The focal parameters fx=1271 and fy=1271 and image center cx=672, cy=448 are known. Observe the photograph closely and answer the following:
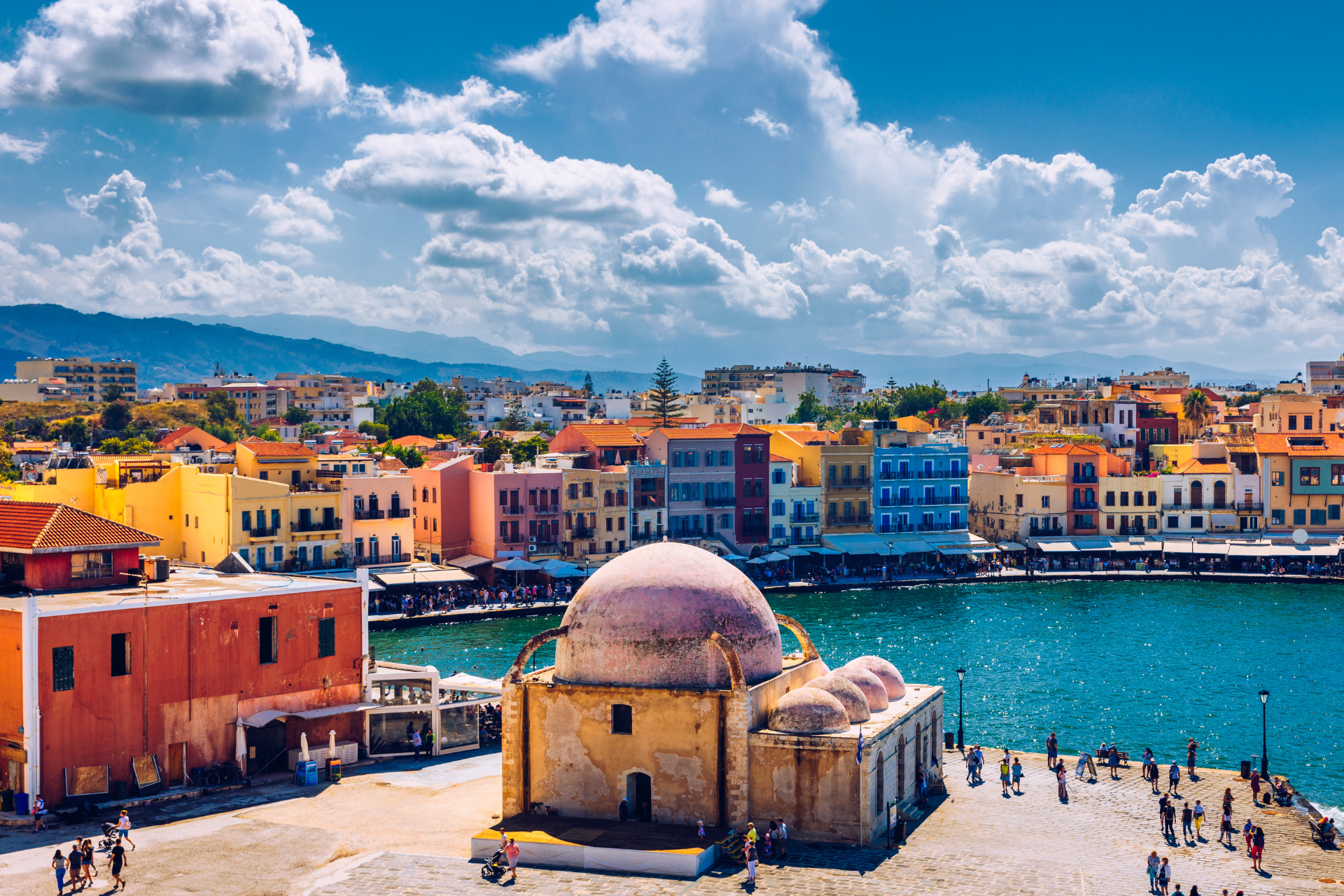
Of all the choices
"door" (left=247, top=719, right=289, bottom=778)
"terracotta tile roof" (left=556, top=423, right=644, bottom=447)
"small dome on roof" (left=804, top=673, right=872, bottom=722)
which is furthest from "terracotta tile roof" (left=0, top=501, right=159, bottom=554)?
"terracotta tile roof" (left=556, top=423, right=644, bottom=447)

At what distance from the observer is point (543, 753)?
2845cm

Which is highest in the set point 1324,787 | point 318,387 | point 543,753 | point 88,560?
point 318,387

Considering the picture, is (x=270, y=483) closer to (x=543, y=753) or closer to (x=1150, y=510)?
(x=543, y=753)

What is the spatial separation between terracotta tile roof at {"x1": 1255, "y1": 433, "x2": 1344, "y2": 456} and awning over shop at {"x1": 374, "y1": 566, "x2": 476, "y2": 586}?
5576cm

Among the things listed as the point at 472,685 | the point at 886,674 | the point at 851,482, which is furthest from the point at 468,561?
the point at 886,674

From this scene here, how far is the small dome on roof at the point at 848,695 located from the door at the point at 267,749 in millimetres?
14484

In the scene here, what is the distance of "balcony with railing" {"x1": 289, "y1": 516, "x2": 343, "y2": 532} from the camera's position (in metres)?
62.8

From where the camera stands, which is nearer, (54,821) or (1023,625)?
(54,821)

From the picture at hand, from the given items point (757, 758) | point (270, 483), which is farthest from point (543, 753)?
point (270, 483)

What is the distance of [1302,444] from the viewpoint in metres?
88.8

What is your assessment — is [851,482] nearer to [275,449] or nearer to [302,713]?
[275,449]

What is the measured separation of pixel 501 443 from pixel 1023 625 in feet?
167

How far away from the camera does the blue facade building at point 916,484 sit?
82500mm

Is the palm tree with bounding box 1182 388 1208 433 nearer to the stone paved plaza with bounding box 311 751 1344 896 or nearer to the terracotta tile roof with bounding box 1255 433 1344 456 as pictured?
the terracotta tile roof with bounding box 1255 433 1344 456
